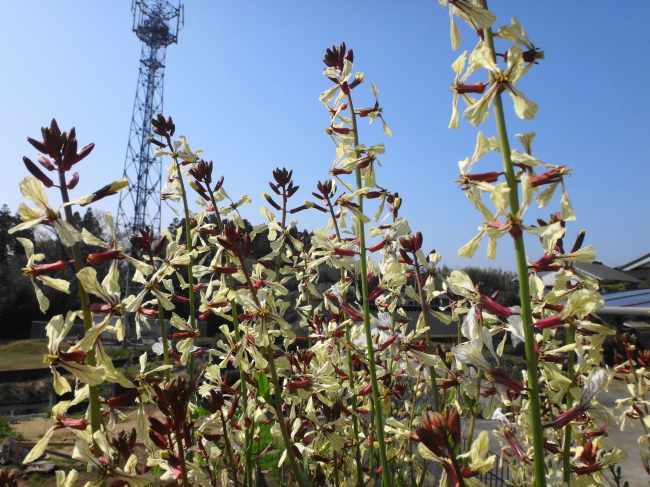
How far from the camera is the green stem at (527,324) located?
882 mm

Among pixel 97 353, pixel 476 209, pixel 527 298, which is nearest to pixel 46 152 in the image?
pixel 97 353

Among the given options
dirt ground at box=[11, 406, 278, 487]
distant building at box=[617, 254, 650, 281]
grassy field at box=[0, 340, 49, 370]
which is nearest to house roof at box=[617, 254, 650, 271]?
distant building at box=[617, 254, 650, 281]

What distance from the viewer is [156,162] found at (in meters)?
16.9

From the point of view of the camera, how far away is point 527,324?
89cm

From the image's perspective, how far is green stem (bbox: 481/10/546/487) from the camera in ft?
2.89

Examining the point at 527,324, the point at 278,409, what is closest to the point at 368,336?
the point at 278,409

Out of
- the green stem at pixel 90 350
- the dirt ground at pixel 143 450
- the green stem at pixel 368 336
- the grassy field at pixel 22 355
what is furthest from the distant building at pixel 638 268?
the grassy field at pixel 22 355

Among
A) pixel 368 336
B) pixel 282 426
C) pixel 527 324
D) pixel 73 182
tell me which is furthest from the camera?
pixel 368 336

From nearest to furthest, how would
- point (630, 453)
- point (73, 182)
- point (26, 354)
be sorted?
point (73, 182) < point (630, 453) < point (26, 354)

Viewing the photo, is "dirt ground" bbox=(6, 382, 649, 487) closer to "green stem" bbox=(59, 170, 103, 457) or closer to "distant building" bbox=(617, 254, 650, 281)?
"green stem" bbox=(59, 170, 103, 457)

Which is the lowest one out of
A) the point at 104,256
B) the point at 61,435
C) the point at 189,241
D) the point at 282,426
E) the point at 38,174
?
the point at 61,435

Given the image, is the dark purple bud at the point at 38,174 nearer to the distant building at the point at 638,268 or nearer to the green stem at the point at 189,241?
the green stem at the point at 189,241

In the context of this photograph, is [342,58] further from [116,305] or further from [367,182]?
[116,305]

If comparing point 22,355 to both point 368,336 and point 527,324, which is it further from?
point 527,324
